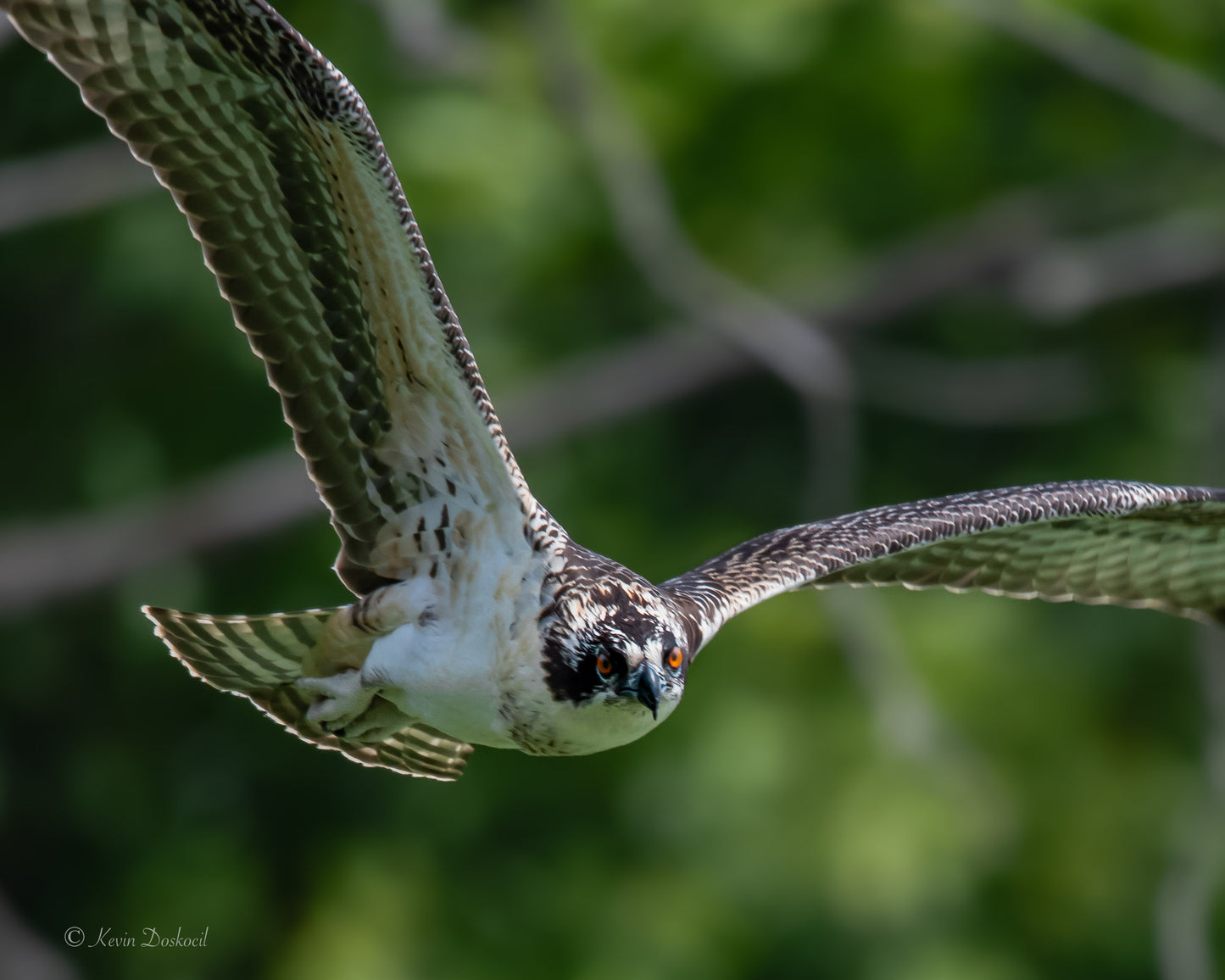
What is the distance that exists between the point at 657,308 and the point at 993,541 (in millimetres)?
8448

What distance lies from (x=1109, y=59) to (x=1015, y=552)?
20.4 ft

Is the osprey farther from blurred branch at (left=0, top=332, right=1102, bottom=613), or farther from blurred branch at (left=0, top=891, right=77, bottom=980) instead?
blurred branch at (left=0, top=332, right=1102, bottom=613)

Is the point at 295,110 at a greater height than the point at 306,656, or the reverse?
the point at 295,110

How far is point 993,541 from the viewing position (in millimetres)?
5949

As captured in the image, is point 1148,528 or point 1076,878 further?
point 1076,878


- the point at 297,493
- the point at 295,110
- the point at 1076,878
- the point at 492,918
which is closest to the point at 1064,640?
the point at 1076,878

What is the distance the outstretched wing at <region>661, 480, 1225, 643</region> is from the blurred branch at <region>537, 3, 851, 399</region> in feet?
13.3

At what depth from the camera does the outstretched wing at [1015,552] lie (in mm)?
4941

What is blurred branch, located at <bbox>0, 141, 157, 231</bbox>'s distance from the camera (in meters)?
9.76

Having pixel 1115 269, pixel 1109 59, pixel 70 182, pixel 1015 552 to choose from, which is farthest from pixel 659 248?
pixel 1015 552

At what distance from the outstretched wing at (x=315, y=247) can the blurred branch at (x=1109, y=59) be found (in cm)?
601

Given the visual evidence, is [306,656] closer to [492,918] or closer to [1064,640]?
[492,918]

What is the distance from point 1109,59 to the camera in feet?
36.6

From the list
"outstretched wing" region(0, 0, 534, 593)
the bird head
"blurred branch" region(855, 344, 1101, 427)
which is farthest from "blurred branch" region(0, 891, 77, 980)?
"blurred branch" region(855, 344, 1101, 427)
